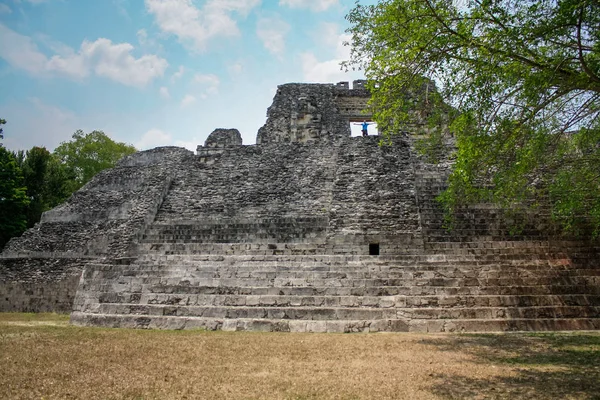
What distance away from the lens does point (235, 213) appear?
1259 cm

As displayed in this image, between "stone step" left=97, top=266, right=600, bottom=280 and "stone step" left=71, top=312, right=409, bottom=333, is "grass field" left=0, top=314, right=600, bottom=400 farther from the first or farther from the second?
"stone step" left=97, top=266, right=600, bottom=280

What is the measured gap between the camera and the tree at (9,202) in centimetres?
1875

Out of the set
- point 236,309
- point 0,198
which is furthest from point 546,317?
point 0,198

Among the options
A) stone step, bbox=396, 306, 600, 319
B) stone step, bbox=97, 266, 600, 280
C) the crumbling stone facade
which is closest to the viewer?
stone step, bbox=396, 306, 600, 319

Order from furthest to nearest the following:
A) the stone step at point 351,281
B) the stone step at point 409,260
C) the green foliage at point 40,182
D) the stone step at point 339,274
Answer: the green foliage at point 40,182
the stone step at point 409,260
the stone step at point 339,274
the stone step at point 351,281

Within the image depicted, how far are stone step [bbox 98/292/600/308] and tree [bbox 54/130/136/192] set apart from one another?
1019 inches

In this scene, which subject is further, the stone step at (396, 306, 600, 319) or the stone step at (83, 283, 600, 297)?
the stone step at (83, 283, 600, 297)

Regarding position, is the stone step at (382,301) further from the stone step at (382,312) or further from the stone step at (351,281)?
the stone step at (351,281)

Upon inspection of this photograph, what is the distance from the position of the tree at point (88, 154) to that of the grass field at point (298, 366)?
27.0 m

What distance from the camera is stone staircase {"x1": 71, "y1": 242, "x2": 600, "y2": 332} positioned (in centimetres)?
718

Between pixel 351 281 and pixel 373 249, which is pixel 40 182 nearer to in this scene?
pixel 373 249

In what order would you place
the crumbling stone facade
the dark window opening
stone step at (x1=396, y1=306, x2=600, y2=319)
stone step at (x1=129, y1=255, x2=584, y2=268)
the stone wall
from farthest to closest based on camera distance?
the stone wall < the dark window opening < stone step at (x1=129, y1=255, x2=584, y2=268) < the crumbling stone facade < stone step at (x1=396, y1=306, x2=600, y2=319)

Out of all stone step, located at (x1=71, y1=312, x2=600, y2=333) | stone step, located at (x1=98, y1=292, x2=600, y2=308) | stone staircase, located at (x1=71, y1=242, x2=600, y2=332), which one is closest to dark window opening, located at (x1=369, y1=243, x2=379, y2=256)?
stone staircase, located at (x1=71, y1=242, x2=600, y2=332)

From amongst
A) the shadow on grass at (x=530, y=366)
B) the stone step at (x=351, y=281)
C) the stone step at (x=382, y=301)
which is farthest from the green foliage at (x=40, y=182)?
the shadow on grass at (x=530, y=366)
